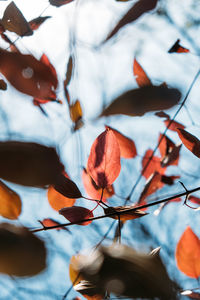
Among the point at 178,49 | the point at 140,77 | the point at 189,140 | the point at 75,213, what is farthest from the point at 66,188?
the point at 178,49

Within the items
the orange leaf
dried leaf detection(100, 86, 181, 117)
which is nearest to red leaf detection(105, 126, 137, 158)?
dried leaf detection(100, 86, 181, 117)

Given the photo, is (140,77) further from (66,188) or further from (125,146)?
(66,188)

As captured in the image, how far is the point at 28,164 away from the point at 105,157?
0.28 feet

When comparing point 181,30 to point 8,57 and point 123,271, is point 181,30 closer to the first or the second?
point 8,57

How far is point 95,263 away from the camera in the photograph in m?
0.28

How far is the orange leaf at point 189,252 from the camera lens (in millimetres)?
354

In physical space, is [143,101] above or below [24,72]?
below

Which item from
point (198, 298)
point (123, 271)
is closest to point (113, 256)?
point (123, 271)

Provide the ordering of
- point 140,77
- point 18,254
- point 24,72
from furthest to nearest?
1. point 140,77
2. point 24,72
3. point 18,254

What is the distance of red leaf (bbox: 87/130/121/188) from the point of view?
0.29 meters

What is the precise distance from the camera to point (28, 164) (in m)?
0.30

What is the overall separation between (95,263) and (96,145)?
4.9 inches

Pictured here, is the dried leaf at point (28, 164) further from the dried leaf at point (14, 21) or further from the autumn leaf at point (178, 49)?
the autumn leaf at point (178, 49)

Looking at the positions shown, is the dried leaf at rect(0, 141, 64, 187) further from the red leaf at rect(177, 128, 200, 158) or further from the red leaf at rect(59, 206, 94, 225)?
the red leaf at rect(177, 128, 200, 158)
